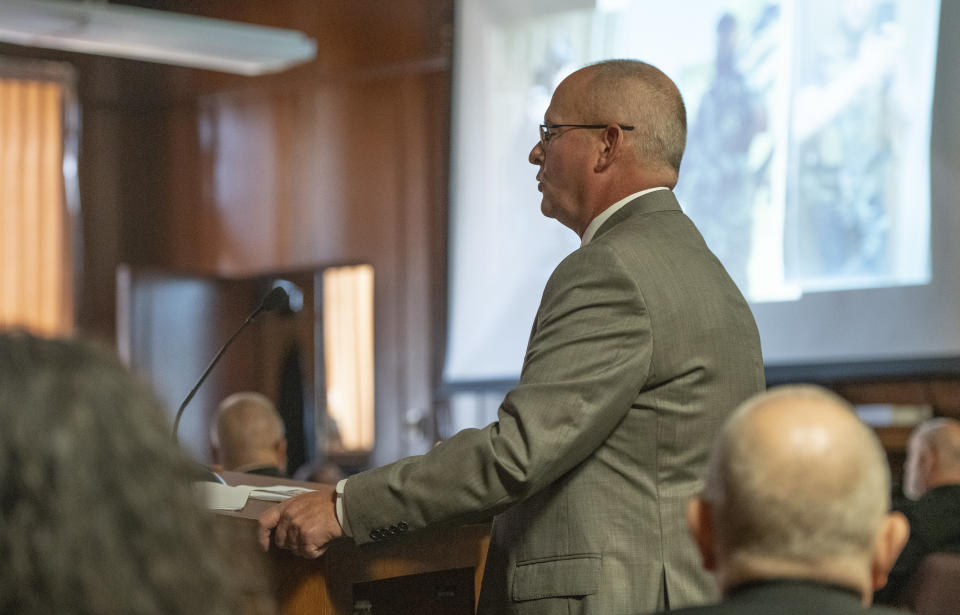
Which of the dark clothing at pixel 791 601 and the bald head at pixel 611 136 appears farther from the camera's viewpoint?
the bald head at pixel 611 136

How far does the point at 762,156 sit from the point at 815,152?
0.81 ft

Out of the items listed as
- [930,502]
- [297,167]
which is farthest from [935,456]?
[297,167]

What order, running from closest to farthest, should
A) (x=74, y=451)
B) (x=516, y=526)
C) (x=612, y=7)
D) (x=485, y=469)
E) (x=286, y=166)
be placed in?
(x=74, y=451) → (x=485, y=469) → (x=516, y=526) → (x=612, y=7) → (x=286, y=166)

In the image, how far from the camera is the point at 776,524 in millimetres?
1095

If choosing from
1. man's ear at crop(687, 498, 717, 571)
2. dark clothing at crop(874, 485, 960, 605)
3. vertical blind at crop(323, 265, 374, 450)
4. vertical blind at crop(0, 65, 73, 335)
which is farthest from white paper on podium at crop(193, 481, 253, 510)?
vertical blind at crop(0, 65, 73, 335)

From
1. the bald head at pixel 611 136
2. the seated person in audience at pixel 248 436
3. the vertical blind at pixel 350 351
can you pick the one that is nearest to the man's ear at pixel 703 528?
the bald head at pixel 611 136

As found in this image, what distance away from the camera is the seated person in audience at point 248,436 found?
11.6 feet

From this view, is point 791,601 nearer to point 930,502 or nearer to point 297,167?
point 930,502

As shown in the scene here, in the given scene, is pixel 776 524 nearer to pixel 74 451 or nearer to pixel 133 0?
pixel 74 451

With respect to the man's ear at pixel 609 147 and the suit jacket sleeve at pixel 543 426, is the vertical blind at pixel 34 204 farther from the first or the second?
the suit jacket sleeve at pixel 543 426

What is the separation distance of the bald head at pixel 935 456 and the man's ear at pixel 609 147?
212 centimetres

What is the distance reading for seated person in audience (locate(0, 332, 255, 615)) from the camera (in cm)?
80

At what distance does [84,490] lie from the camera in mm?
808

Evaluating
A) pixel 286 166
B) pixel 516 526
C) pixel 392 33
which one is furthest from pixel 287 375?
pixel 516 526
